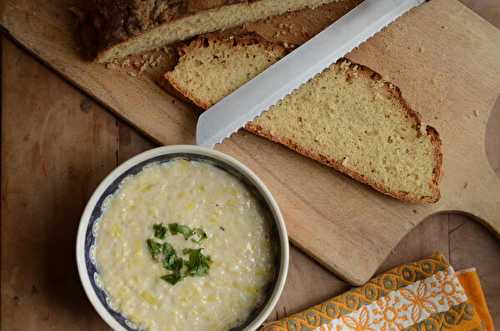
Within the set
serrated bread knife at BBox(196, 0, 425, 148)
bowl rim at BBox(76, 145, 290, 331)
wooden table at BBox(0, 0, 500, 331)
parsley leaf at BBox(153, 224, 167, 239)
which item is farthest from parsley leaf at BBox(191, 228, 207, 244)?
wooden table at BBox(0, 0, 500, 331)

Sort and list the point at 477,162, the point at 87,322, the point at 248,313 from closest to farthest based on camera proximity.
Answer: the point at 248,313
the point at 87,322
the point at 477,162

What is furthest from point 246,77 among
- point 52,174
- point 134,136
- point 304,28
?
point 52,174

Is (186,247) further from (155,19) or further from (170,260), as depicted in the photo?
(155,19)

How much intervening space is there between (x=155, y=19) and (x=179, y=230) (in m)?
0.90

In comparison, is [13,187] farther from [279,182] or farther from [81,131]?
[279,182]

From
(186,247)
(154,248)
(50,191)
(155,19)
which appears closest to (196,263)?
(186,247)

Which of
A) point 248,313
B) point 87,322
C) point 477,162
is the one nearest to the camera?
point 248,313

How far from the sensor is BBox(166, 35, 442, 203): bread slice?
283 cm

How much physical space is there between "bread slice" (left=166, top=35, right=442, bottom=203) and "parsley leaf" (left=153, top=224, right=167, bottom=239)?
1.98 ft

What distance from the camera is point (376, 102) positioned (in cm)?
289

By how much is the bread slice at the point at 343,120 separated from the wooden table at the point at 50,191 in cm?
45

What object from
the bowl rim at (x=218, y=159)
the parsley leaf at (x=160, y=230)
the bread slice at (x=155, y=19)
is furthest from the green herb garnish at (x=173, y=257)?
the bread slice at (x=155, y=19)

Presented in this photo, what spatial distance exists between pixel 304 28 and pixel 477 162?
102 centimetres

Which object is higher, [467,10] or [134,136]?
[467,10]
